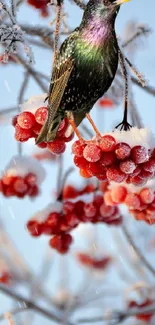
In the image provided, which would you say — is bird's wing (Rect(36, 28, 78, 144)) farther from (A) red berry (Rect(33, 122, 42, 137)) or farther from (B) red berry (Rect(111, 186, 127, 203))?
(B) red berry (Rect(111, 186, 127, 203))

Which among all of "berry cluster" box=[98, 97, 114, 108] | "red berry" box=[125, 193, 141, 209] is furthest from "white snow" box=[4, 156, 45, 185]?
"berry cluster" box=[98, 97, 114, 108]

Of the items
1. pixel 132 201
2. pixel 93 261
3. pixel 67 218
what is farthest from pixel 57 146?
pixel 93 261

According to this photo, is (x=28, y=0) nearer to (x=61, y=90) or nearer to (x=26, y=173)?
(x=26, y=173)

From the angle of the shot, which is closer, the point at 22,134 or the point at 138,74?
the point at 138,74

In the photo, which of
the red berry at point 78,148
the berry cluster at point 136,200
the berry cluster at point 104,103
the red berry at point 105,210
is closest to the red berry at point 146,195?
the berry cluster at point 136,200

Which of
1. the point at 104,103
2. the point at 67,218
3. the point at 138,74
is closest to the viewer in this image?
the point at 138,74

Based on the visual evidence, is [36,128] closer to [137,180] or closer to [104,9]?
[137,180]

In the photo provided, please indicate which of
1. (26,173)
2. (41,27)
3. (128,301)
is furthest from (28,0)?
(128,301)
